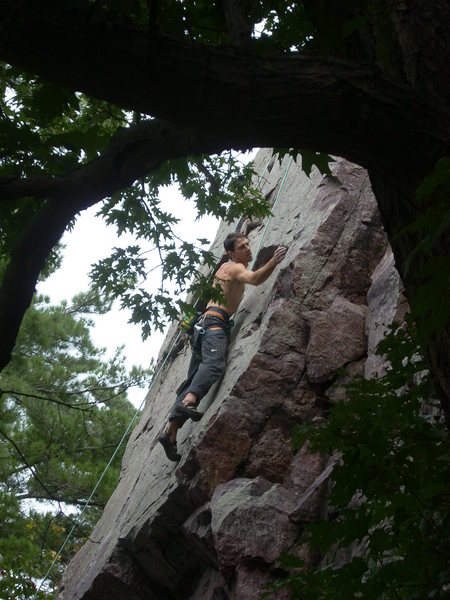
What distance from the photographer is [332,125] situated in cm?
209

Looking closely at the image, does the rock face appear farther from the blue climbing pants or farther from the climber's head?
the climber's head

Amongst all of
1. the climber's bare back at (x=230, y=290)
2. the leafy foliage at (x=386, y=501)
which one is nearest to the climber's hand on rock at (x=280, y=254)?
the climber's bare back at (x=230, y=290)

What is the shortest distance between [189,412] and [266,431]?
0.78 metres

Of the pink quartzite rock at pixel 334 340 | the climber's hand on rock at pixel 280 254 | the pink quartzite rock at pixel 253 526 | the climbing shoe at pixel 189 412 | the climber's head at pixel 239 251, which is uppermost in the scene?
the climber's head at pixel 239 251

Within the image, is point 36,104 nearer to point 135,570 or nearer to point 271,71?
point 271,71

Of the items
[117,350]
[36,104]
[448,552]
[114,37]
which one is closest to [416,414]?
[448,552]

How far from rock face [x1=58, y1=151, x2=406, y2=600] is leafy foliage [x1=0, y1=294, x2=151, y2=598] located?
210 centimetres

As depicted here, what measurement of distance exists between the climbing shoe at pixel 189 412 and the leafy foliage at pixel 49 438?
2.27 meters

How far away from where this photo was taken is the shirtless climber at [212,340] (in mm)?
6477

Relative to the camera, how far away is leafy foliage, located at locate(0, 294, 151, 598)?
10086 mm

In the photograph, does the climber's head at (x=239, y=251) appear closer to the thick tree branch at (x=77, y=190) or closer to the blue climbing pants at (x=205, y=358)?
the blue climbing pants at (x=205, y=358)

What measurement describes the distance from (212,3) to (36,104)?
32.7 inches

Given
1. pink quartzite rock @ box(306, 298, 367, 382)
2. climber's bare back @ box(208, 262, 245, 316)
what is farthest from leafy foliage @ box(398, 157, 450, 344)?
climber's bare back @ box(208, 262, 245, 316)

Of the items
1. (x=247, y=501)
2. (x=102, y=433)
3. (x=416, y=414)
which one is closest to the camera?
(x=416, y=414)
